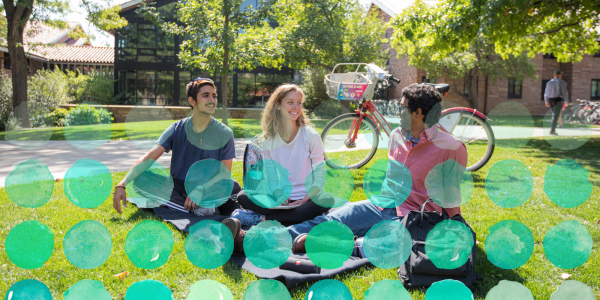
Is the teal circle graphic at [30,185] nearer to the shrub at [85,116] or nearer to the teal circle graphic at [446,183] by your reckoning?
the teal circle graphic at [446,183]

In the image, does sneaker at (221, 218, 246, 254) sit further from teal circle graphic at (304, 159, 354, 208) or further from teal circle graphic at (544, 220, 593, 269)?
teal circle graphic at (544, 220, 593, 269)

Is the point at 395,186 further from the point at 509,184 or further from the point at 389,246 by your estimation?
the point at 509,184

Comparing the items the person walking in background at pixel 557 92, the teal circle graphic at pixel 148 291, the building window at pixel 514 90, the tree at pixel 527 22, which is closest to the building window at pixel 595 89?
the building window at pixel 514 90

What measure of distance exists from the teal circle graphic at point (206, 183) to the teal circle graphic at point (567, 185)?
3.16 metres

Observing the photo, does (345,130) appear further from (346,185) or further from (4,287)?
(4,287)

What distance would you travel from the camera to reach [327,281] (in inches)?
85.7

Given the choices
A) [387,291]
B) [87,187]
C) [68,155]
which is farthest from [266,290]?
[68,155]

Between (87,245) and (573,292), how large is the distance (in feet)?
9.51

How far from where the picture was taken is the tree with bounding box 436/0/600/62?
6.76 metres

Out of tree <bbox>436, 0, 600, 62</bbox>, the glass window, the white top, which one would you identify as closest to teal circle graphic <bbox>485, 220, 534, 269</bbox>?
the white top

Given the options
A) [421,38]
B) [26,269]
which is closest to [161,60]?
[421,38]

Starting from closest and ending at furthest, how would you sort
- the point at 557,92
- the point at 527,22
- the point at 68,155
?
the point at 68,155
the point at 527,22
the point at 557,92

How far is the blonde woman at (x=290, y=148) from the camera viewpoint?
300 cm

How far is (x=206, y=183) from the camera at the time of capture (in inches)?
134
